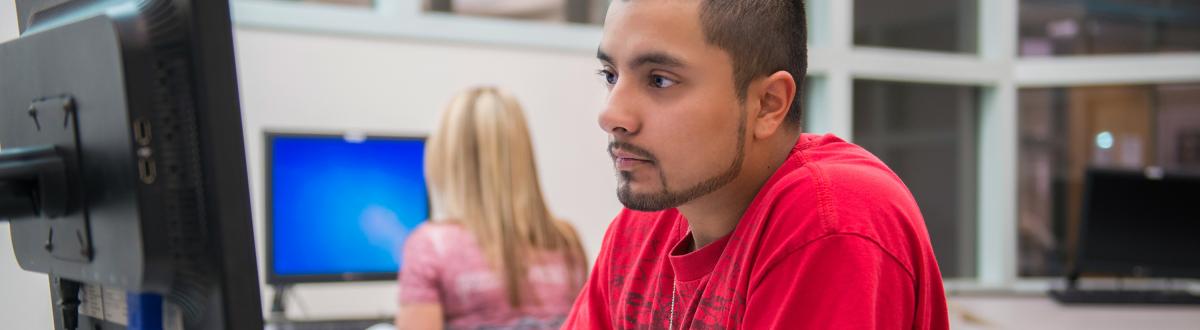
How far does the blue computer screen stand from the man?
1.27 metres

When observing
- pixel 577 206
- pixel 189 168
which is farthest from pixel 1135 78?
pixel 189 168

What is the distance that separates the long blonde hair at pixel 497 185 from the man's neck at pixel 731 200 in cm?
106

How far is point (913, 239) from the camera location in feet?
2.76

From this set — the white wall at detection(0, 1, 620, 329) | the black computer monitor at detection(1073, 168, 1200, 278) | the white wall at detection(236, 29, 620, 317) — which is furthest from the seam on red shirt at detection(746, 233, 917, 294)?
the black computer monitor at detection(1073, 168, 1200, 278)

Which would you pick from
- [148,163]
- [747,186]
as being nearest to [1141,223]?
[747,186]

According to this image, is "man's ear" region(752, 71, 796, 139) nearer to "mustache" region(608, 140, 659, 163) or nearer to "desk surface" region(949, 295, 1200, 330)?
"mustache" region(608, 140, 659, 163)

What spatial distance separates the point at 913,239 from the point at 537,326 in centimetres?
132

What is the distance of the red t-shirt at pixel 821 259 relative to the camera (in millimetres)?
798

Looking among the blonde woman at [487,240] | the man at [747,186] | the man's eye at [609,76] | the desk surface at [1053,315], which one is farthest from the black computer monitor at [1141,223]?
the man's eye at [609,76]

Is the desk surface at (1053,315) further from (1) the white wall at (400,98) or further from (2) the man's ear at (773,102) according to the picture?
(2) the man's ear at (773,102)

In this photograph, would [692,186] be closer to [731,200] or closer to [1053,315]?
[731,200]

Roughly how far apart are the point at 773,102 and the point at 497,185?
1.19m

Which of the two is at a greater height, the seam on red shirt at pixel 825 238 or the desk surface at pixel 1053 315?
the seam on red shirt at pixel 825 238

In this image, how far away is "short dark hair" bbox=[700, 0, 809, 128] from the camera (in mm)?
964
